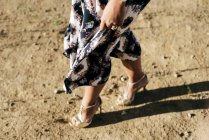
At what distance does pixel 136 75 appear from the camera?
3.16m

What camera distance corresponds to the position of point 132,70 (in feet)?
10.2

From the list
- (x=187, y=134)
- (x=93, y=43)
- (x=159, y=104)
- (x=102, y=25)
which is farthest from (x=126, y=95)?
(x=102, y=25)

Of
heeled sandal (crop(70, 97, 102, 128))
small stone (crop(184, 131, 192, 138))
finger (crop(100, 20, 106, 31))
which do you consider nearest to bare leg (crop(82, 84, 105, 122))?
heeled sandal (crop(70, 97, 102, 128))

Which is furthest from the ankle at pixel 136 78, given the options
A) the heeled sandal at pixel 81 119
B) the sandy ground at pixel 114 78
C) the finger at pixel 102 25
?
the finger at pixel 102 25

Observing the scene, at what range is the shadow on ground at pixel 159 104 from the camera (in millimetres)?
3166

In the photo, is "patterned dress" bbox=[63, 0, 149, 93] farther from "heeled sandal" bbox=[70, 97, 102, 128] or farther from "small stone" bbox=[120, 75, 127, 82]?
"small stone" bbox=[120, 75, 127, 82]

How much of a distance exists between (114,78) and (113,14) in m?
1.20

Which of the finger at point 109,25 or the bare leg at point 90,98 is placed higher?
the finger at point 109,25

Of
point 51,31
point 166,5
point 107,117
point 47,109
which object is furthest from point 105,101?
point 166,5

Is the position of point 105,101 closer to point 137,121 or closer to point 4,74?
point 137,121

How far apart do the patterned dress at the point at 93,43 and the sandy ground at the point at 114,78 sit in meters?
0.46

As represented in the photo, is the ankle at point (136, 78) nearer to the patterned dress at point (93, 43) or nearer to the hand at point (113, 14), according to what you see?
the patterned dress at point (93, 43)

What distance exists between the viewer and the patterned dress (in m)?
2.51

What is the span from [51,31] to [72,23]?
1175mm
